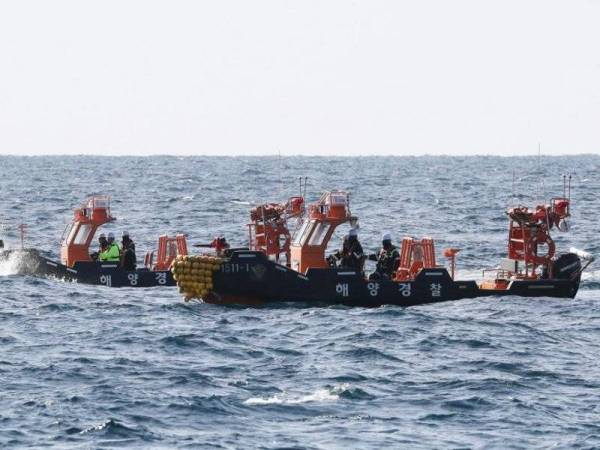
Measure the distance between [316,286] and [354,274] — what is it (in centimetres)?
93

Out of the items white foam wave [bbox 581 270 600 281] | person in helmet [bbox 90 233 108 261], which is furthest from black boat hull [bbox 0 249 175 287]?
white foam wave [bbox 581 270 600 281]

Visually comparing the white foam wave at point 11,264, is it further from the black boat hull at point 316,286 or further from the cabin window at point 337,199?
the cabin window at point 337,199

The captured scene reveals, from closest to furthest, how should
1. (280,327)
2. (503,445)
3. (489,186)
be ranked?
Result: (503,445) < (280,327) < (489,186)

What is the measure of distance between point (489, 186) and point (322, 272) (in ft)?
243

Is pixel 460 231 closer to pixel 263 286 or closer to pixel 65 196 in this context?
pixel 263 286

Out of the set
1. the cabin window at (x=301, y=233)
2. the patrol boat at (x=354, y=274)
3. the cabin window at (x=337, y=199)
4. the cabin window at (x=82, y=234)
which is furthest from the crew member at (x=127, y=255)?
the cabin window at (x=337, y=199)

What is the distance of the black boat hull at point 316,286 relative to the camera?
32.2 metres

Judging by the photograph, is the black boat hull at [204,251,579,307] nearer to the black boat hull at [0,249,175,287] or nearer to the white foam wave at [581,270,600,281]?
the black boat hull at [0,249,175,287]

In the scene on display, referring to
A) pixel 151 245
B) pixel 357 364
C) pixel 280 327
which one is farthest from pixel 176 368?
pixel 151 245

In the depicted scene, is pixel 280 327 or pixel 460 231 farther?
pixel 460 231

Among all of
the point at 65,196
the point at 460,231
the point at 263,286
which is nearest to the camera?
the point at 263,286

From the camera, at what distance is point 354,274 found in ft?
107

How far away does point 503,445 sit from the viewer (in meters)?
19.0

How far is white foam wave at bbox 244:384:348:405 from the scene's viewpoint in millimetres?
21438
